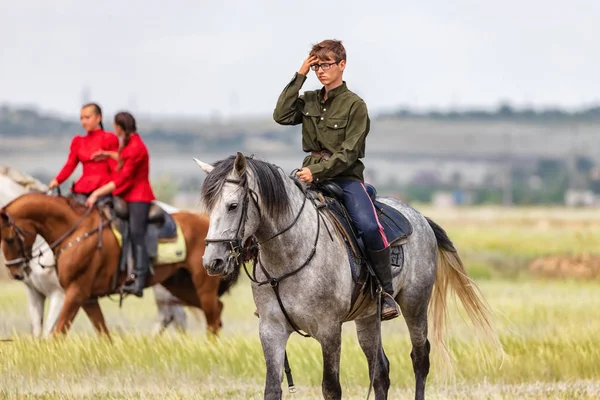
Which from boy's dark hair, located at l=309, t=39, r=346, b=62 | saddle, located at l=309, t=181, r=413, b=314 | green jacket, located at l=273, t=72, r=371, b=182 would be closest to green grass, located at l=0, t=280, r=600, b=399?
saddle, located at l=309, t=181, r=413, b=314

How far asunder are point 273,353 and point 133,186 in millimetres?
6241

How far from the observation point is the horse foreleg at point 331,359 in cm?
848

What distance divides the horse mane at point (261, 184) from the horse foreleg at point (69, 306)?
19.9ft

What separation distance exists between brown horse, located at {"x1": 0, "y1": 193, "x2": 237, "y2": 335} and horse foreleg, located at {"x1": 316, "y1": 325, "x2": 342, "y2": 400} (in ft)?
18.0

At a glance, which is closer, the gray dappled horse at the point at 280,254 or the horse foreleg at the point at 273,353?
the gray dappled horse at the point at 280,254

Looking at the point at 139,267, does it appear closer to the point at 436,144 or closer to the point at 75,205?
the point at 75,205

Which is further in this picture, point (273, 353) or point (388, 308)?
point (388, 308)

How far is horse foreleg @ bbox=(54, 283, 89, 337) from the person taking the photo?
13.7 m

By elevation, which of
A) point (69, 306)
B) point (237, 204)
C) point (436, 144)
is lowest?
point (436, 144)

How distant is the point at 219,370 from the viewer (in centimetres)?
1217

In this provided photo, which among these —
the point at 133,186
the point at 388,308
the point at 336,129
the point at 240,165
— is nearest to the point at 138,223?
the point at 133,186

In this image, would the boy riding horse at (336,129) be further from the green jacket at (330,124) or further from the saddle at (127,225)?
the saddle at (127,225)

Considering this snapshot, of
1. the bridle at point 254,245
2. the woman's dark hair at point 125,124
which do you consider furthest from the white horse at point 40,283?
the bridle at point 254,245

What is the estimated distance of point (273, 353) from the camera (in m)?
8.37
